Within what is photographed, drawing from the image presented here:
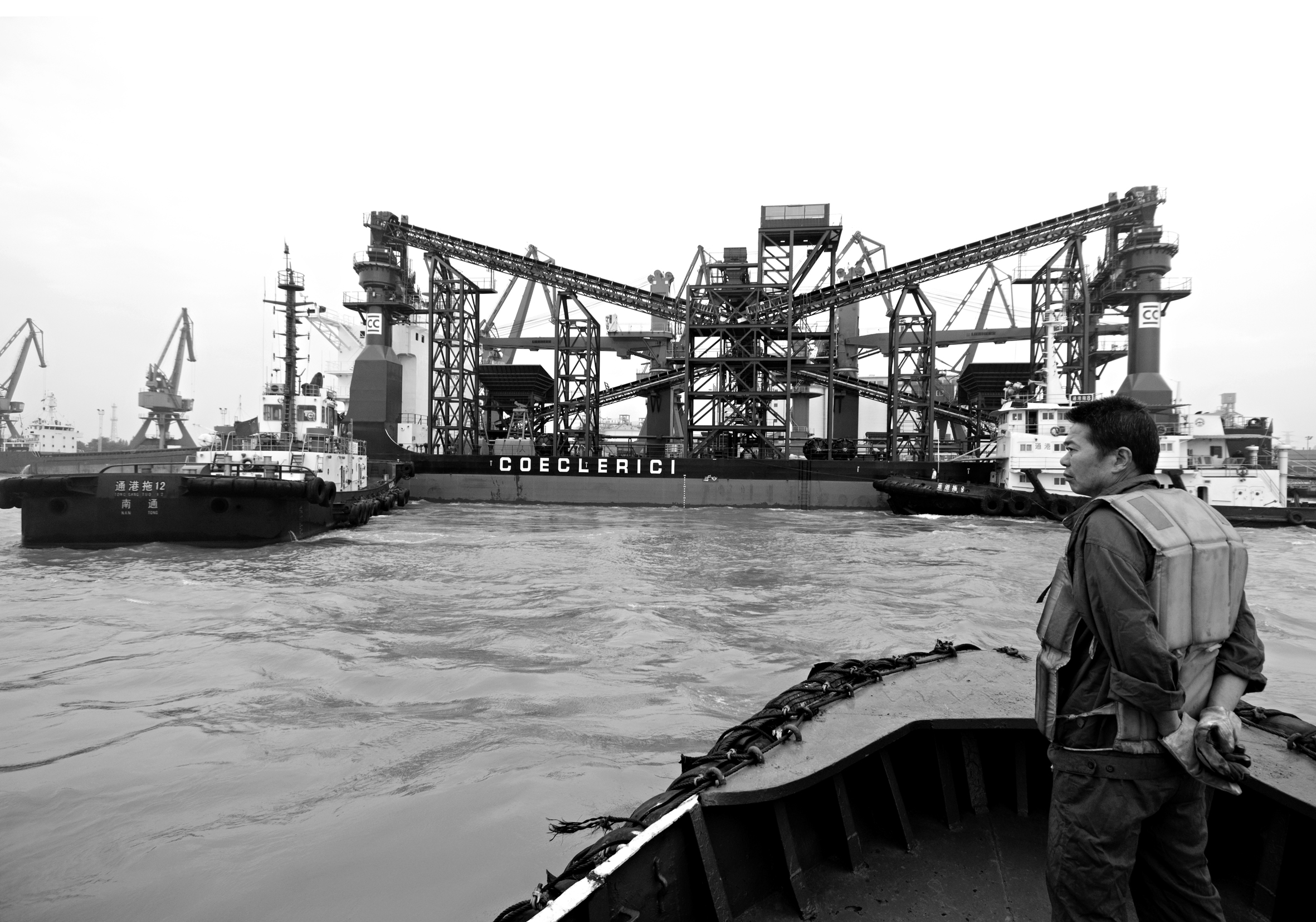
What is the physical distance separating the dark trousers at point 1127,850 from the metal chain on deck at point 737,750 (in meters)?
1.08

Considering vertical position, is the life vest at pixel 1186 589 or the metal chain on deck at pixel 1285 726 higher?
the life vest at pixel 1186 589

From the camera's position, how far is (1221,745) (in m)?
1.83

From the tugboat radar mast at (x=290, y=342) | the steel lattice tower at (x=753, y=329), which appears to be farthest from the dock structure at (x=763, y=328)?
the tugboat radar mast at (x=290, y=342)

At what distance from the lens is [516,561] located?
14.0 m

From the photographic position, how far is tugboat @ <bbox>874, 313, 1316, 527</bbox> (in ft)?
77.3

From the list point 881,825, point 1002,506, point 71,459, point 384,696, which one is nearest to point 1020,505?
point 1002,506

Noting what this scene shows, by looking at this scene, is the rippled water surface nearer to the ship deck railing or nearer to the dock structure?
the ship deck railing

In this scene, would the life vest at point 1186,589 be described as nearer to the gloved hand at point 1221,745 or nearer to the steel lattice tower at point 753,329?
the gloved hand at point 1221,745

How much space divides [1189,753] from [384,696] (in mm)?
6036

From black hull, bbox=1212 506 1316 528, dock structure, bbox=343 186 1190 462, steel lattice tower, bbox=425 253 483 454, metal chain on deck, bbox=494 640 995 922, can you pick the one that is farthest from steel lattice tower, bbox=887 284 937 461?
metal chain on deck, bbox=494 640 995 922

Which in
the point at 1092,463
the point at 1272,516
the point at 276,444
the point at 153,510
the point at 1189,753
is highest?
the point at 276,444

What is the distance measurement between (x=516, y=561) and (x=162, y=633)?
20.8ft

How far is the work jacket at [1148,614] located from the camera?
182 cm

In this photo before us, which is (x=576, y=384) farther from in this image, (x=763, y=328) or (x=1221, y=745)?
(x=1221, y=745)
